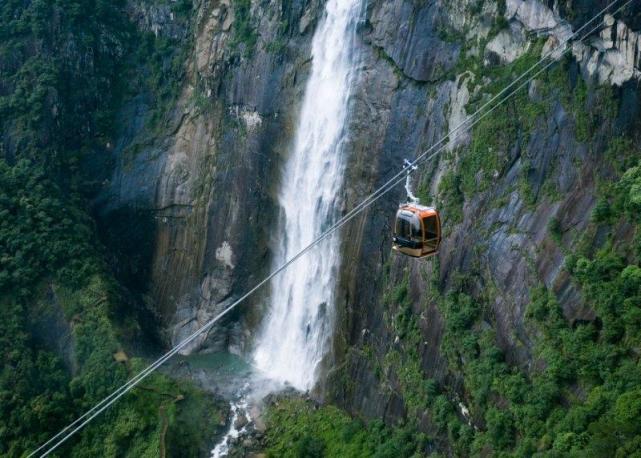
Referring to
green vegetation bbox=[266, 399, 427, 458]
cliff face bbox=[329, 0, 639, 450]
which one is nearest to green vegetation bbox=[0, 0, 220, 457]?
green vegetation bbox=[266, 399, 427, 458]

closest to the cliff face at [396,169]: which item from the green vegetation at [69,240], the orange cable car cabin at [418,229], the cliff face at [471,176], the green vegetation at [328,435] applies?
the cliff face at [471,176]

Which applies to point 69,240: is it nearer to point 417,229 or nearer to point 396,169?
point 396,169

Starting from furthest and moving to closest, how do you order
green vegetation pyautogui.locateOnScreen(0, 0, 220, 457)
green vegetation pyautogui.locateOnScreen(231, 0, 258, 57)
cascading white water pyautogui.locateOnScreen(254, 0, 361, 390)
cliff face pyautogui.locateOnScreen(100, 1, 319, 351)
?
green vegetation pyautogui.locateOnScreen(231, 0, 258, 57), cliff face pyautogui.locateOnScreen(100, 1, 319, 351), cascading white water pyautogui.locateOnScreen(254, 0, 361, 390), green vegetation pyautogui.locateOnScreen(0, 0, 220, 457)

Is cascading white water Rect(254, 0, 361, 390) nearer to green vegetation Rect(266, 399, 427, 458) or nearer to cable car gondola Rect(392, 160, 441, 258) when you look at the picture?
green vegetation Rect(266, 399, 427, 458)

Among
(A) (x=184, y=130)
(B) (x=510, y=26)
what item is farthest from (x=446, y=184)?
(A) (x=184, y=130)

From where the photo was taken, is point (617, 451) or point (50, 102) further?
point (50, 102)

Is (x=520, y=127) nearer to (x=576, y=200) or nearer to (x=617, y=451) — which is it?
(x=576, y=200)
